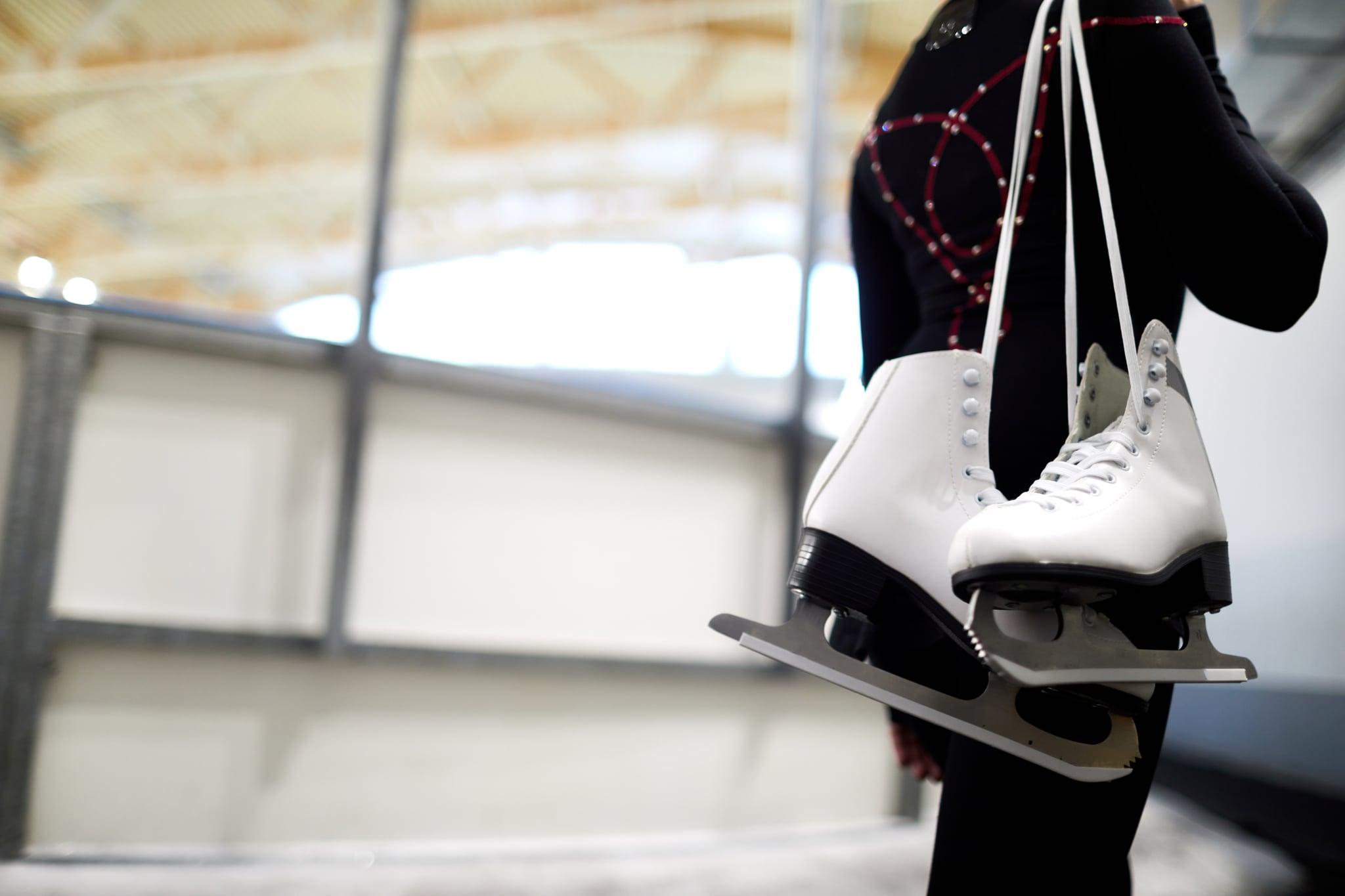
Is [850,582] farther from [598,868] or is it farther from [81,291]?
[81,291]

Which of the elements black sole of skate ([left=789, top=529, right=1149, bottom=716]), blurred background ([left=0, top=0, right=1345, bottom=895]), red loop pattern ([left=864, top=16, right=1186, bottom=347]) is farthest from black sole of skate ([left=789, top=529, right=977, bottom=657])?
blurred background ([left=0, top=0, right=1345, bottom=895])

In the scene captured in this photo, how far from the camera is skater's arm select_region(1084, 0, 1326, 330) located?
67cm

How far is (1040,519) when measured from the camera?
552 millimetres

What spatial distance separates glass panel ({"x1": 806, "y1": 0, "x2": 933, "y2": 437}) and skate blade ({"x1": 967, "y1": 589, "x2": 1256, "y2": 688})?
156 centimetres

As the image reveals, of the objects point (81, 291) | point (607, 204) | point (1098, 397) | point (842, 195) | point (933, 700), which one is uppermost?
point (607, 204)

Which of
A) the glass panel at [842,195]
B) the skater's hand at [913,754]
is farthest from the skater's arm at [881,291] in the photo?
the glass panel at [842,195]

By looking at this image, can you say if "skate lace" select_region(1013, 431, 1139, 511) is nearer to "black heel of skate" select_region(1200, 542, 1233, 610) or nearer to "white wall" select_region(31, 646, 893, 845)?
"black heel of skate" select_region(1200, 542, 1233, 610)

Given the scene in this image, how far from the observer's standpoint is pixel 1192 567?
65 centimetres

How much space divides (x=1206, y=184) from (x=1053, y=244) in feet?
0.44

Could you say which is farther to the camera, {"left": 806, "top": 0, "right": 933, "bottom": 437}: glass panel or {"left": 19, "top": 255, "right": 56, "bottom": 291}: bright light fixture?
{"left": 806, "top": 0, "right": 933, "bottom": 437}: glass panel

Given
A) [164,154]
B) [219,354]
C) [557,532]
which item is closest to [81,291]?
[219,354]

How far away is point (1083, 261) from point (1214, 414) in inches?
97.0

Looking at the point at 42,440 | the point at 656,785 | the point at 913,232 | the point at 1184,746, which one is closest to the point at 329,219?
the point at 42,440

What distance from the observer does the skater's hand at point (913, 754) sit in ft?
3.26
